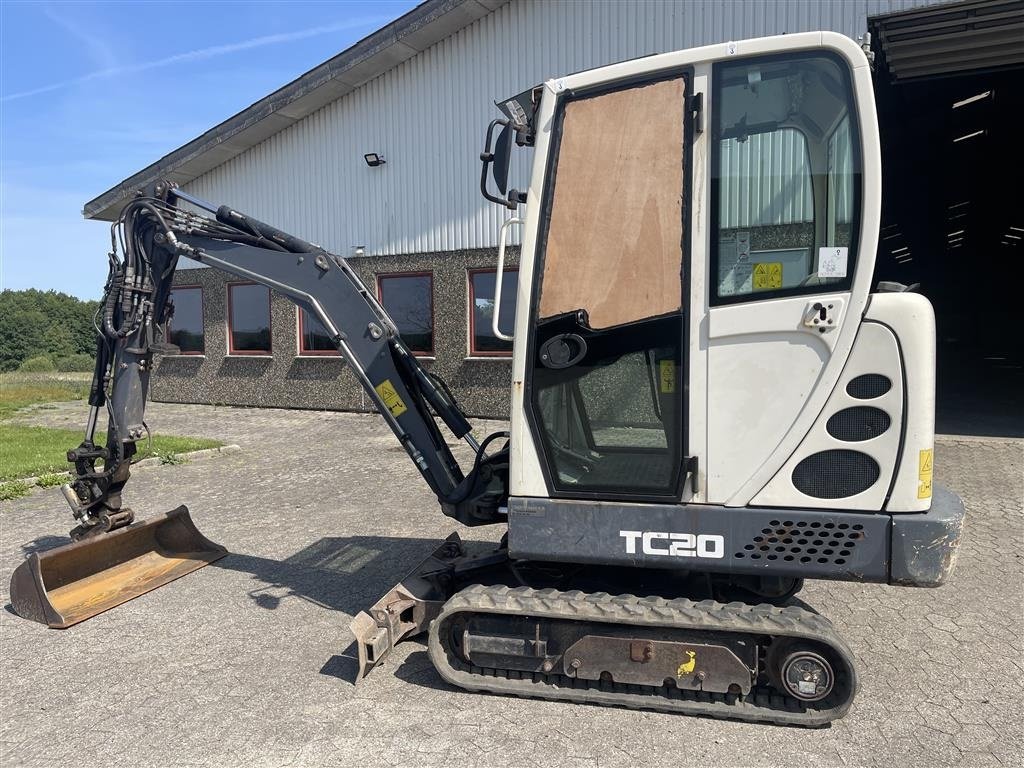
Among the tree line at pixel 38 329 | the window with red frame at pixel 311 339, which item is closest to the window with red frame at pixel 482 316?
the window with red frame at pixel 311 339

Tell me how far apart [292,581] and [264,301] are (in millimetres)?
10645

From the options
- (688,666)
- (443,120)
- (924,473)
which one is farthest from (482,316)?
(924,473)

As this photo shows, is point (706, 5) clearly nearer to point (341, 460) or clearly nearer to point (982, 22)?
point (982, 22)

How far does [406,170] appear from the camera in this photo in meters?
12.7

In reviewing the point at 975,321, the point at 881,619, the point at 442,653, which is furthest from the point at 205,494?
the point at 975,321

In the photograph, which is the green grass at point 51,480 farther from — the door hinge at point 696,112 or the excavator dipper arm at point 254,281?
the door hinge at point 696,112

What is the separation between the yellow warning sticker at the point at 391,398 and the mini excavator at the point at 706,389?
1.08 meters

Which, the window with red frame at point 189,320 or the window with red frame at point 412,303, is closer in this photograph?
the window with red frame at point 412,303

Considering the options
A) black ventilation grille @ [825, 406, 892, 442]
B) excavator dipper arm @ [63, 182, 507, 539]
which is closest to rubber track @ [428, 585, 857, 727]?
excavator dipper arm @ [63, 182, 507, 539]

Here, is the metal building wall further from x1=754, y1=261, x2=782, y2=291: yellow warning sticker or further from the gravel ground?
x1=754, y1=261, x2=782, y2=291: yellow warning sticker

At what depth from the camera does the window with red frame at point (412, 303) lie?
12.7m

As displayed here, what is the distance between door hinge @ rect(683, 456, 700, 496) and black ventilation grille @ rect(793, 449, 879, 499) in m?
0.42

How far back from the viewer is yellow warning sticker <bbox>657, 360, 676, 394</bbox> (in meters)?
3.24

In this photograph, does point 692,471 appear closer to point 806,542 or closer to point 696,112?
point 806,542
